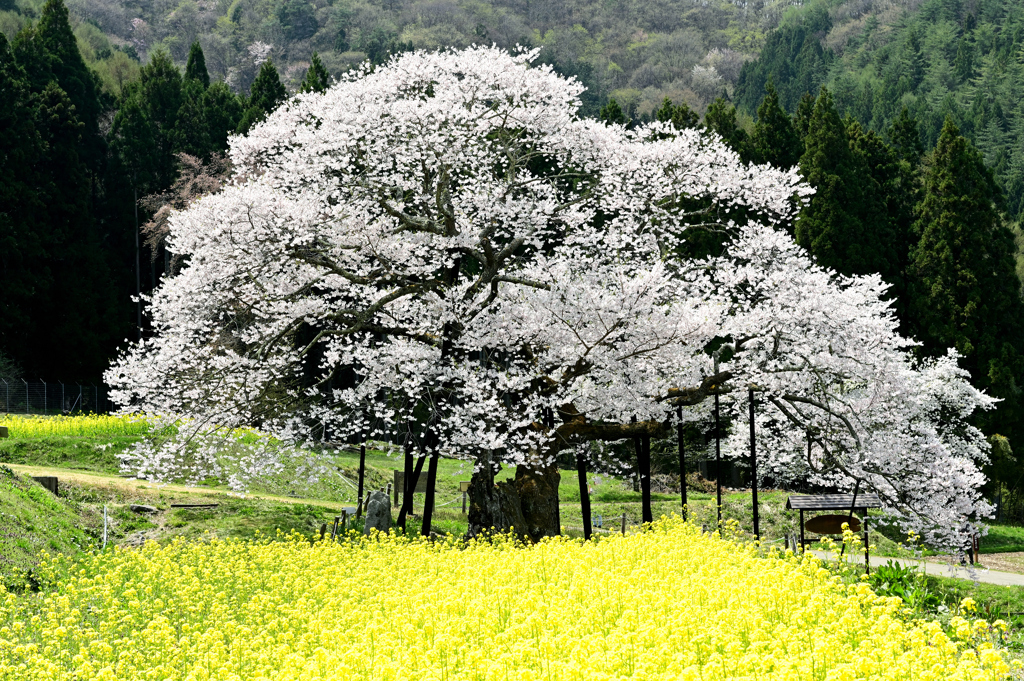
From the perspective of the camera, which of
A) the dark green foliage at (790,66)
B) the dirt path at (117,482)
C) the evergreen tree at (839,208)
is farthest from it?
the dark green foliage at (790,66)

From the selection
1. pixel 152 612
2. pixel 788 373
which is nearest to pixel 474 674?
pixel 152 612

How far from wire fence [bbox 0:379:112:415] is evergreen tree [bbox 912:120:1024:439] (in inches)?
969

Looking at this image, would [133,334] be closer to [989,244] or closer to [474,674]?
[989,244]

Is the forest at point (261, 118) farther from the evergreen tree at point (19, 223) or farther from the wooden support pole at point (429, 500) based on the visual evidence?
the wooden support pole at point (429, 500)

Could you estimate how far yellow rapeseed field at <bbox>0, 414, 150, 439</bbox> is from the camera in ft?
64.4

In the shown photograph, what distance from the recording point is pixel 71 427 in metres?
20.4

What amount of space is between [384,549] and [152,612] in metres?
3.30

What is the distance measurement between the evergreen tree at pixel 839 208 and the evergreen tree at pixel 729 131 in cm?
228

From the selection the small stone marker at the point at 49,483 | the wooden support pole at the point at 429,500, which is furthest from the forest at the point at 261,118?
the small stone marker at the point at 49,483

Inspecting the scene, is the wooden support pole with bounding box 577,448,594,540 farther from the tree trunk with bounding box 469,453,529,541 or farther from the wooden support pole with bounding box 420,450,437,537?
the wooden support pole with bounding box 420,450,437,537

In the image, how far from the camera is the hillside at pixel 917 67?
4853cm

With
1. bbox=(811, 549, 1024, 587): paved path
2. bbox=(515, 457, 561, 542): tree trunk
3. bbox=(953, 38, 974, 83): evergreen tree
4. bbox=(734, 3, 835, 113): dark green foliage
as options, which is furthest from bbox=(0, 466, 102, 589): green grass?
bbox=(953, 38, 974, 83): evergreen tree

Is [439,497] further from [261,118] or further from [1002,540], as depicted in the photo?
[261,118]

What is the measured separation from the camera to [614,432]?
14898 mm
